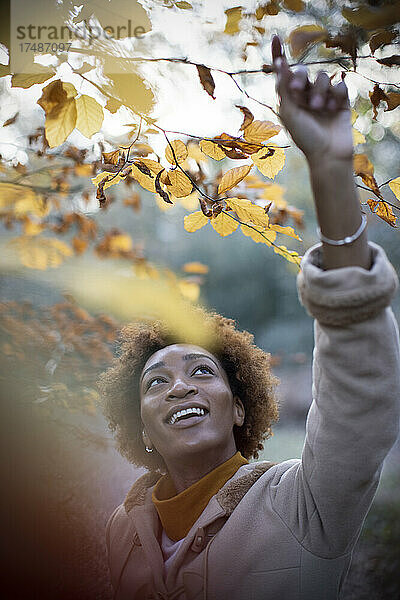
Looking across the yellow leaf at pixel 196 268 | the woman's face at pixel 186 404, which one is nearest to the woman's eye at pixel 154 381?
the woman's face at pixel 186 404

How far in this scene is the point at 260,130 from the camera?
856mm

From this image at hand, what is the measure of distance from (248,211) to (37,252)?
1.29 feet

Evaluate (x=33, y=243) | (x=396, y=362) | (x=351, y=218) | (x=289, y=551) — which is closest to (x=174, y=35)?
(x=33, y=243)

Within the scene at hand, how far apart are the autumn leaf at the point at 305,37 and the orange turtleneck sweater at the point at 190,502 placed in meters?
0.67

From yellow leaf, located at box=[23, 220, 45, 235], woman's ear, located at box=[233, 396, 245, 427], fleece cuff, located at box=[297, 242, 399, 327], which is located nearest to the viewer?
fleece cuff, located at box=[297, 242, 399, 327]

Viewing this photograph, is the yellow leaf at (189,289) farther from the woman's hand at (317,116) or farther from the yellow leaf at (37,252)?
the woman's hand at (317,116)

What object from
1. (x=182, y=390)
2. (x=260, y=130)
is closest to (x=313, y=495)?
(x=182, y=390)

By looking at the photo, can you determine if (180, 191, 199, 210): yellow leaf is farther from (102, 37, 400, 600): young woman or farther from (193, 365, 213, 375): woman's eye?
(193, 365, 213, 375): woman's eye

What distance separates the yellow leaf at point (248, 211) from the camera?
92 cm

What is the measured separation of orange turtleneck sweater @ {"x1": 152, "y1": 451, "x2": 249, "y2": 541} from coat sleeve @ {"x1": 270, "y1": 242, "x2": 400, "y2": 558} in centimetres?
12

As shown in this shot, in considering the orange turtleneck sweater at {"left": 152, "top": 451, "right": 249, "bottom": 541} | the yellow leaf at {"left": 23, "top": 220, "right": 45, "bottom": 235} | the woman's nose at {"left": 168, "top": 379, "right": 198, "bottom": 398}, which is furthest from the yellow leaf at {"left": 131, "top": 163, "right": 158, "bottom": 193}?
the orange turtleneck sweater at {"left": 152, "top": 451, "right": 249, "bottom": 541}

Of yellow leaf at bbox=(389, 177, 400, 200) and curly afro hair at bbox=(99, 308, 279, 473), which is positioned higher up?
yellow leaf at bbox=(389, 177, 400, 200)

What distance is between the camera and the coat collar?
0.83 meters

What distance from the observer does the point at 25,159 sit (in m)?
1.05
